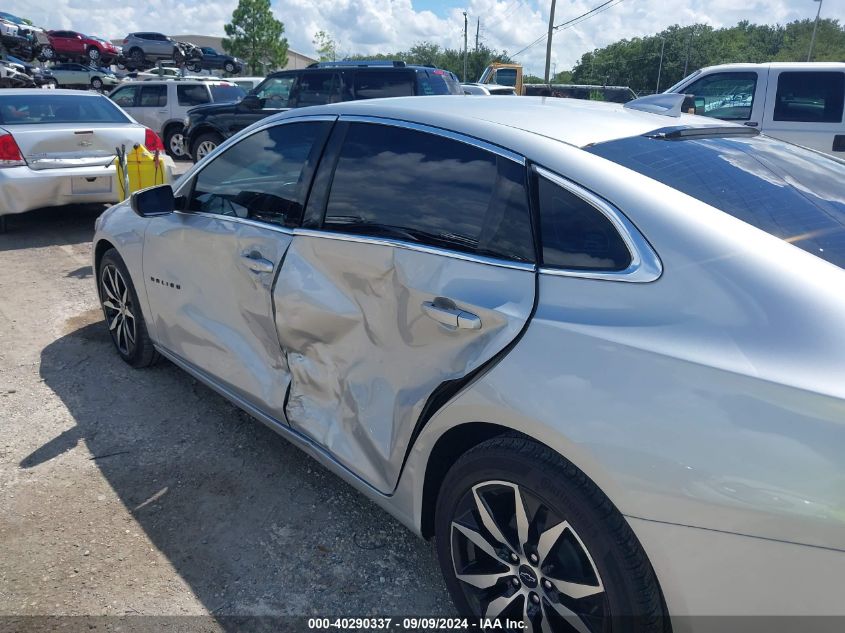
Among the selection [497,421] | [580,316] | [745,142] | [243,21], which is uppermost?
[243,21]

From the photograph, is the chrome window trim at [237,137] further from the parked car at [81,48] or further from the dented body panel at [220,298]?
the parked car at [81,48]

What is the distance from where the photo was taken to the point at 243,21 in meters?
52.8

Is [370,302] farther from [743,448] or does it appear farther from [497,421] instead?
[743,448]

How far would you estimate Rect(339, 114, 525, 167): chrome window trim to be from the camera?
206 centimetres

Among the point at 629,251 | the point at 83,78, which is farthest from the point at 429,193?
the point at 83,78

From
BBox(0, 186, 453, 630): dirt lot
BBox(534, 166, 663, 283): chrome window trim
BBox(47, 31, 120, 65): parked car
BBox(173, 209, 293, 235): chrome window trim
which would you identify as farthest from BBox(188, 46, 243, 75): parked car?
BBox(534, 166, 663, 283): chrome window trim

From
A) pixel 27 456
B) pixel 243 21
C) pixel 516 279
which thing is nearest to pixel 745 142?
pixel 516 279

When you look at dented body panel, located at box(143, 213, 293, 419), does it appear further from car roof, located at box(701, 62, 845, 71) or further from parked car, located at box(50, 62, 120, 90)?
parked car, located at box(50, 62, 120, 90)

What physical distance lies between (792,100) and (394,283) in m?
7.68

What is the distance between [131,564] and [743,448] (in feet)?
7.48

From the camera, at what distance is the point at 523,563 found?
1.91 meters

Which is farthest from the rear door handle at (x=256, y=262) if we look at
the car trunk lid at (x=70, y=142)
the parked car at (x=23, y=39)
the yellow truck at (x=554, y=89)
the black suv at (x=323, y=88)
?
the parked car at (x=23, y=39)

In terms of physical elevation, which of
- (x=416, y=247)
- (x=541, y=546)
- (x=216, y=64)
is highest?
(x=216, y=64)

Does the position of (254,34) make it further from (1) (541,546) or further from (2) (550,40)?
(1) (541,546)
